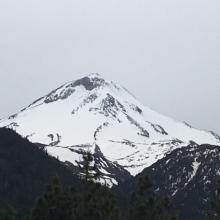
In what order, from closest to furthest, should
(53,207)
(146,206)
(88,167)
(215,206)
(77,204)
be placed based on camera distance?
(88,167), (53,207), (77,204), (146,206), (215,206)

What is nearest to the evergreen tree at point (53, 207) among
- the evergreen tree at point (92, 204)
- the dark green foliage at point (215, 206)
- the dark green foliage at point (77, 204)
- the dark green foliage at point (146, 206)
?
the dark green foliage at point (77, 204)

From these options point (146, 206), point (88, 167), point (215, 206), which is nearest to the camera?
point (88, 167)

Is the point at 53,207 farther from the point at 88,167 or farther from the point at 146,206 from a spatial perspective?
the point at 146,206

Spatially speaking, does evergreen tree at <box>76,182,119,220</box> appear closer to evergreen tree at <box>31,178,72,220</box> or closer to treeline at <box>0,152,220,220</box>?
treeline at <box>0,152,220,220</box>

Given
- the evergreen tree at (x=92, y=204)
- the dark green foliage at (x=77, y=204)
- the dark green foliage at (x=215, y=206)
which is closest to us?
the dark green foliage at (x=77, y=204)

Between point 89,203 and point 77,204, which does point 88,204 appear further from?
point 77,204

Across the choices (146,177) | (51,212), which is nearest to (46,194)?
(51,212)

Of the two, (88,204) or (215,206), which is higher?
(215,206)

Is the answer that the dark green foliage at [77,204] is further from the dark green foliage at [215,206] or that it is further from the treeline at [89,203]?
the dark green foliage at [215,206]

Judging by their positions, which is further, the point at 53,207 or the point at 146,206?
the point at 146,206

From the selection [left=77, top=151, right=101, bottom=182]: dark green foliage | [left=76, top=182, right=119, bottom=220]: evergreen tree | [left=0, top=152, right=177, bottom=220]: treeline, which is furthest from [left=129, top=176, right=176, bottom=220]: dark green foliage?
[left=77, top=151, right=101, bottom=182]: dark green foliage

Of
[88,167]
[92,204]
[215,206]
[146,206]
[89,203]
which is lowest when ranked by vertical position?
[92,204]

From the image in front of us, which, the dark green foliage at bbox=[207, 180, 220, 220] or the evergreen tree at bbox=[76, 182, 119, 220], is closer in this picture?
the evergreen tree at bbox=[76, 182, 119, 220]

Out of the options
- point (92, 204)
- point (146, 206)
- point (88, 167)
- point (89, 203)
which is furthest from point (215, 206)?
point (88, 167)
